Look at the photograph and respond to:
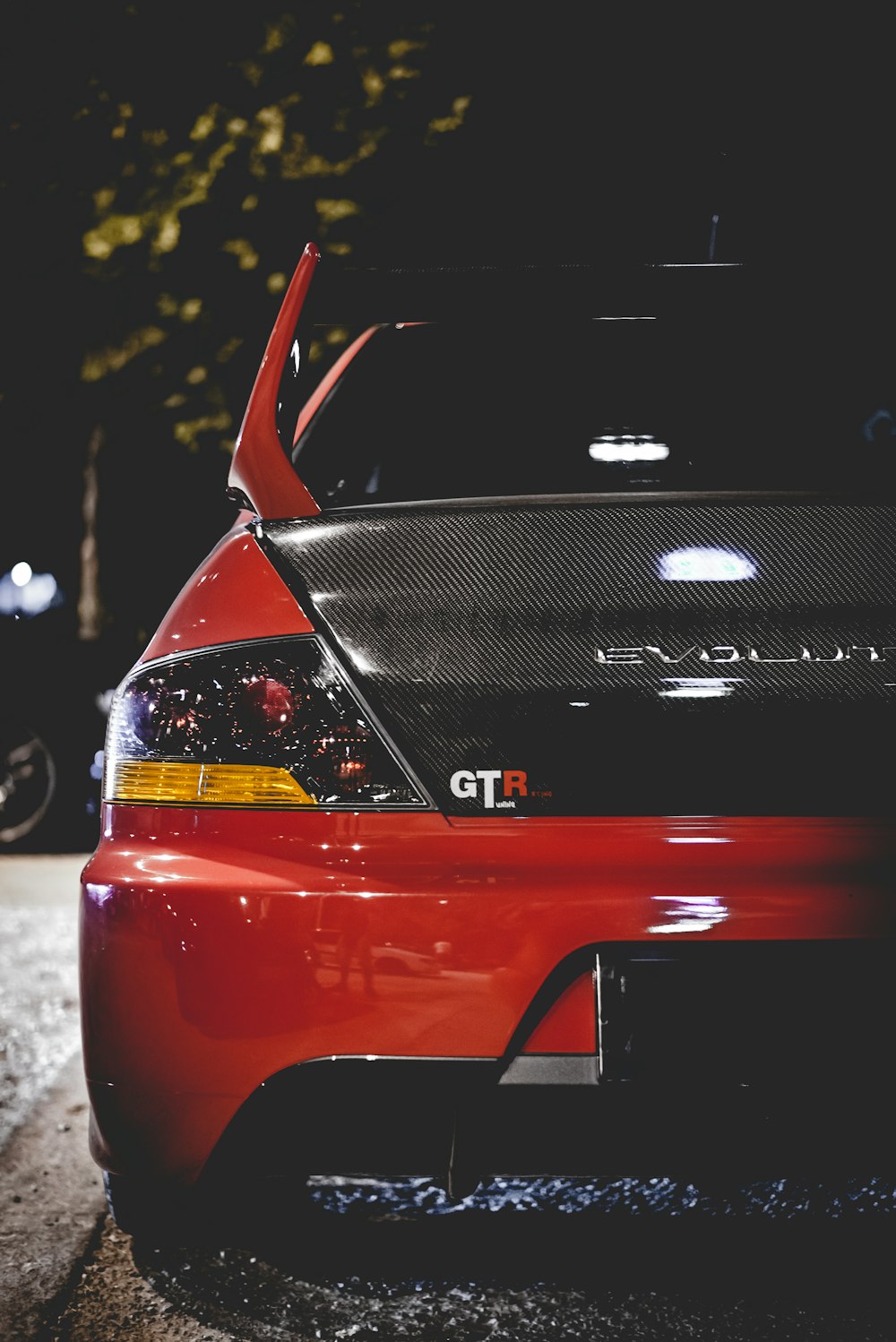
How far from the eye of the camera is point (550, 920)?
1.80 m

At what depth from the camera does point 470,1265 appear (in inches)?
95.7

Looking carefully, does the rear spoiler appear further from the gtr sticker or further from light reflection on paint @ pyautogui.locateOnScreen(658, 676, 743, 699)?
light reflection on paint @ pyautogui.locateOnScreen(658, 676, 743, 699)

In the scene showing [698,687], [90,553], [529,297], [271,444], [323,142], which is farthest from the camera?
[90,553]

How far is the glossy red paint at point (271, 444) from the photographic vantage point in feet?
7.41

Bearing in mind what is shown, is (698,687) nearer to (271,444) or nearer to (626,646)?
(626,646)

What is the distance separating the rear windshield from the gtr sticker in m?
0.73

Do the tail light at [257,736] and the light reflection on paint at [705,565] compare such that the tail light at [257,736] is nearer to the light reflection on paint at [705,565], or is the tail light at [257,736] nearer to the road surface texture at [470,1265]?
the light reflection on paint at [705,565]

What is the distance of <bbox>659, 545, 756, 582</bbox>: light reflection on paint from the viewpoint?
6.39 feet

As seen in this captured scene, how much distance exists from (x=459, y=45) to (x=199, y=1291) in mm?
7536

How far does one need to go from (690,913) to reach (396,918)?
1.25 feet

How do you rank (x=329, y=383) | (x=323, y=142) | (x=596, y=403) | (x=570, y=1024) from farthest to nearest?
(x=323, y=142) < (x=329, y=383) < (x=596, y=403) < (x=570, y=1024)

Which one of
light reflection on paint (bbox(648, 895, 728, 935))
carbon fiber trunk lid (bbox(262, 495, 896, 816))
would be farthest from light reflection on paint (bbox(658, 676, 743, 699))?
light reflection on paint (bbox(648, 895, 728, 935))

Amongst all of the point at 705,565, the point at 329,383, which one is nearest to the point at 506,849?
the point at 705,565

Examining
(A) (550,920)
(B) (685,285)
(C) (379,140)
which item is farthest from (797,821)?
(C) (379,140)
